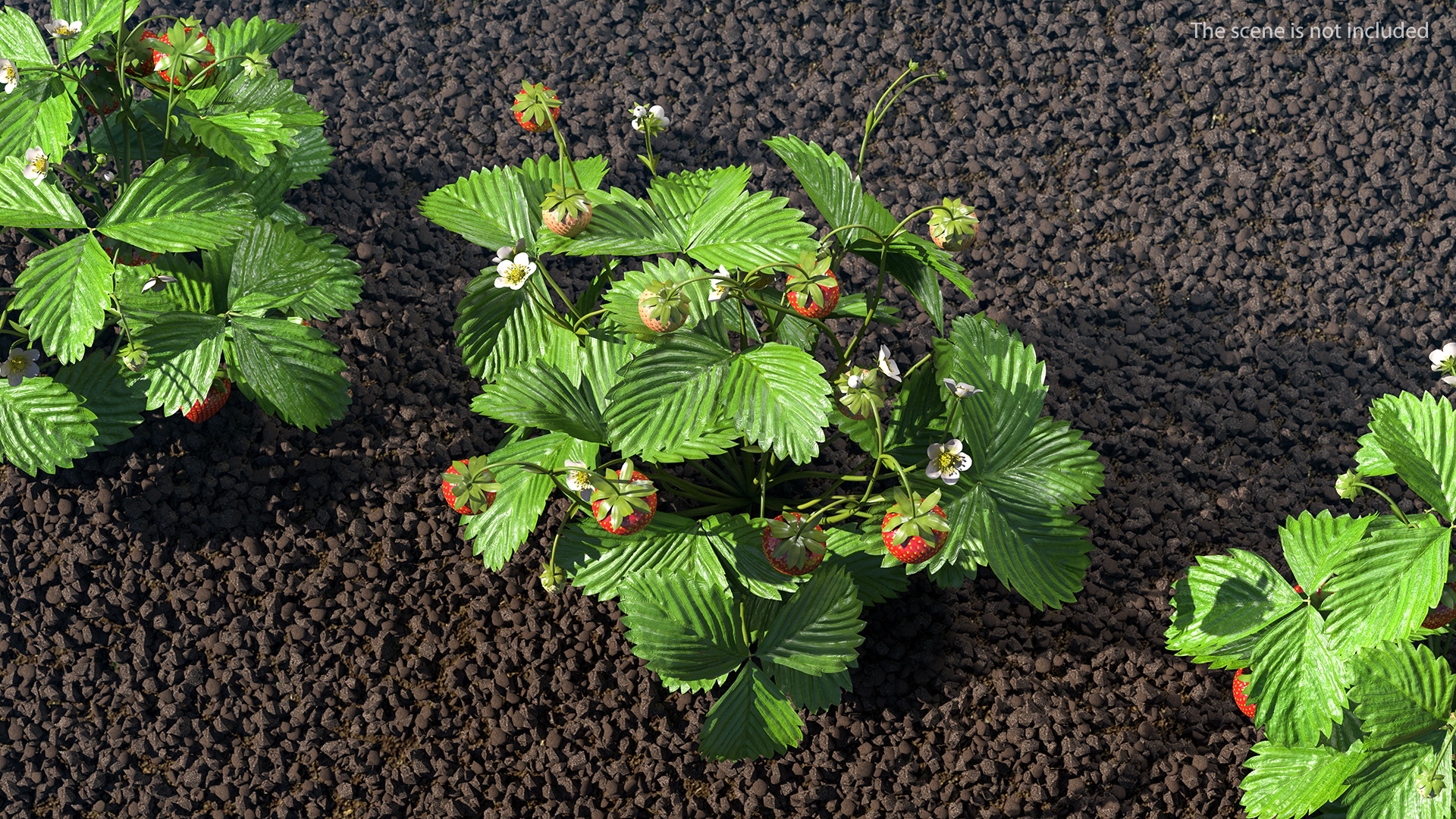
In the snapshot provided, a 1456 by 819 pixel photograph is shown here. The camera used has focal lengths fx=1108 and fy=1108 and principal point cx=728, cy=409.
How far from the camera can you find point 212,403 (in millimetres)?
1808

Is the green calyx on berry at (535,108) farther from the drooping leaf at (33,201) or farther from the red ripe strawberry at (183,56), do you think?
the drooping leaf at (33,201)

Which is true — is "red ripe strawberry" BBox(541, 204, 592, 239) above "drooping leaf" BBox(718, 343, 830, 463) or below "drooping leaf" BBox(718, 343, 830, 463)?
above

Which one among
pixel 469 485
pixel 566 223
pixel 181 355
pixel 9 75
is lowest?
pixel 181 355

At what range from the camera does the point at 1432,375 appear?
6.68 feet

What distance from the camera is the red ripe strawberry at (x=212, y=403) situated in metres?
1.79

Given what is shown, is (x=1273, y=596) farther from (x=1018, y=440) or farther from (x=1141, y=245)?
(x=1141, y=245)

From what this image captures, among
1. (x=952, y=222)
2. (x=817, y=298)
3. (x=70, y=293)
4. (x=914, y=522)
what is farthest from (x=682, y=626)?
(x=70, y=293)

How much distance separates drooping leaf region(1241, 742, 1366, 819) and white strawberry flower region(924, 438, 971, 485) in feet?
1.92

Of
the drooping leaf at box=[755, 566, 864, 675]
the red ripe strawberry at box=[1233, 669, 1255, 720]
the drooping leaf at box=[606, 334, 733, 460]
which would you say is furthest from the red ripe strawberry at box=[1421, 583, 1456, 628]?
the drooping leaf at box=[606, 334, 733, 460]

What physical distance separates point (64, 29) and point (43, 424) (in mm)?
559

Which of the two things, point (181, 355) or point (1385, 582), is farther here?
point (181, 355)

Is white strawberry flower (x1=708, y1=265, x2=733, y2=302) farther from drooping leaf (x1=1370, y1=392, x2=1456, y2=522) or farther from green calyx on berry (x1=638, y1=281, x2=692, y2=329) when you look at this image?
drooping leaf (x1=1370, y1=392, x2=1456, y2=522)

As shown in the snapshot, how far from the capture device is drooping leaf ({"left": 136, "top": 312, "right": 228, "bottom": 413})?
61.6 inches

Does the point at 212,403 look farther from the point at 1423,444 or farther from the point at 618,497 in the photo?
the point at 1423,444
